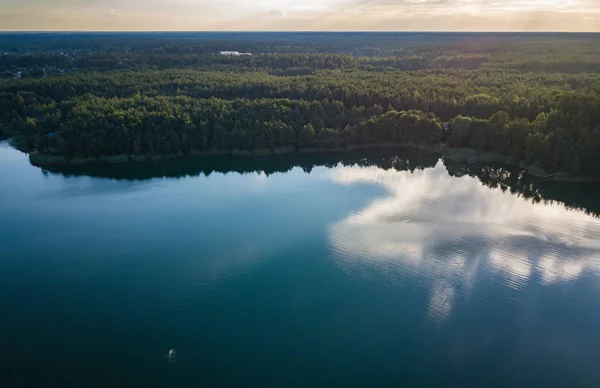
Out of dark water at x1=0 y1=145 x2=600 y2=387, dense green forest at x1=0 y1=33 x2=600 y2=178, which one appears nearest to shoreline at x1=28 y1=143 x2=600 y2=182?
dense green forest at x1=0 y1=33 x2=600 y2=178

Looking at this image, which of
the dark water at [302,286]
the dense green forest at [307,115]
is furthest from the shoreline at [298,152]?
the dark water at [302,286]

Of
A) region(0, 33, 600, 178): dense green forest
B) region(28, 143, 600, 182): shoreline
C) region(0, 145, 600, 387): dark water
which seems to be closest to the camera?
region(0, 145, 600, 387): dark water

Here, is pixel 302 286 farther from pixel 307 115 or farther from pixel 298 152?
pixel 307 115

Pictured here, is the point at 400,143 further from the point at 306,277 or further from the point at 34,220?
the point at 34,220

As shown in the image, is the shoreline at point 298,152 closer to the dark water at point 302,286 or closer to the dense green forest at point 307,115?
the dense green forest at point 307,115

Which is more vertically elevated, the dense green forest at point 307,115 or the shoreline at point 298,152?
the dense green forest at point 307,115

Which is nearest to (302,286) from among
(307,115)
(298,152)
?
(298,152)

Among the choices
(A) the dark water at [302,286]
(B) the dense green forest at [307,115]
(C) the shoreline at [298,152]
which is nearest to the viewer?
(A) the dark water at [302,286]

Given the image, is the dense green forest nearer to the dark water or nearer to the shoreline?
the shoreline

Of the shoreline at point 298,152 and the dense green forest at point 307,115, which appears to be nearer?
the dense green forest at point 307,115
